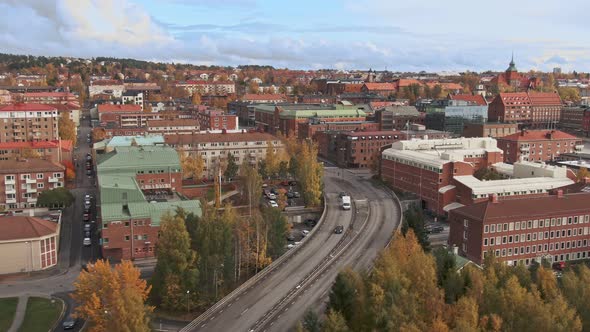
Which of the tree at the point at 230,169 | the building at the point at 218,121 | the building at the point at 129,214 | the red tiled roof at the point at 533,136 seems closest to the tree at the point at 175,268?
the building at the point at 129,214

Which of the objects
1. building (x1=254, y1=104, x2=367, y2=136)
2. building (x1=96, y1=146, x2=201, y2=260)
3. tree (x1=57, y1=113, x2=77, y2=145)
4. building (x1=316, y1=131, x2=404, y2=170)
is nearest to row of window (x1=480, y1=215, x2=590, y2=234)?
building (x1=96, y1=146, x2=201, y2=260)

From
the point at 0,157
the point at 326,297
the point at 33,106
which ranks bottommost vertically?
the point at 326,297

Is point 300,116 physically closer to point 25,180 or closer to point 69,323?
point 25,180

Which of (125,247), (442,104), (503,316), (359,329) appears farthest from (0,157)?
(442,104)

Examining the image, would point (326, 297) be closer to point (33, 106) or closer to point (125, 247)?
point (125, 247)

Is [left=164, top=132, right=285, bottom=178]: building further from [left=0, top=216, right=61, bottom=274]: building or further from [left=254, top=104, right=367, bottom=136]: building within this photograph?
[left=0, top=216, right=61, bottom=274]: building

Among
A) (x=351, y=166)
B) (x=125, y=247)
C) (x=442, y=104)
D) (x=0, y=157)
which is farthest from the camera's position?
(x=442, y=104)
